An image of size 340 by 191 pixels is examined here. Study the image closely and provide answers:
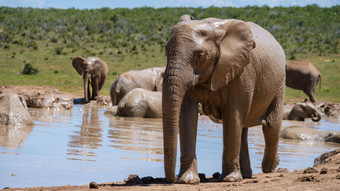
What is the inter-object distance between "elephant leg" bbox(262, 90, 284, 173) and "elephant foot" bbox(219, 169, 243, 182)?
1.22 m

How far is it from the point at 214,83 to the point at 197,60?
0.37m

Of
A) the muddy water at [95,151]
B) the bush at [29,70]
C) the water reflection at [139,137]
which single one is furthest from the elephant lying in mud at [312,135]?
the bush at [29,70]

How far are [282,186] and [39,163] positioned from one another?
367cm

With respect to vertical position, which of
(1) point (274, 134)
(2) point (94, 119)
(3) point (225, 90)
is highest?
(3) point (225, 90)

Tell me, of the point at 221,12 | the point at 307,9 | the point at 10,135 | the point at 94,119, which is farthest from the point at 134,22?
the point at 10,135

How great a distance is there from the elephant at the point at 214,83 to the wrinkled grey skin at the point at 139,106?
10.1 meters

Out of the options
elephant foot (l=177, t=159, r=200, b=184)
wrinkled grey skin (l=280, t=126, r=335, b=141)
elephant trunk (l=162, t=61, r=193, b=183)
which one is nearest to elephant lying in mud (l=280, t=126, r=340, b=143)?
wrinkled grey skin (l=280, t=126, r=335, b=141)

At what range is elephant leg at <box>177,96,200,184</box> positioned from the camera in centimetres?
679

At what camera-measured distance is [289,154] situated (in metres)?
11.3

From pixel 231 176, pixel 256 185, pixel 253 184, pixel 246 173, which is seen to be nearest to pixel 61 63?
pixel 246 173

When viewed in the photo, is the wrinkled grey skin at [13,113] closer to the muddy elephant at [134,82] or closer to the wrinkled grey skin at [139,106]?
the wrinkled grey skin at [139,106]

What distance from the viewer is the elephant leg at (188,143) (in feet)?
22.3

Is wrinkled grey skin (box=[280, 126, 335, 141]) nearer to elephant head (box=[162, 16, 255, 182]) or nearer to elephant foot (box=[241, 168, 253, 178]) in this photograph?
elephant foot (box=[241, 168, 253, 178])

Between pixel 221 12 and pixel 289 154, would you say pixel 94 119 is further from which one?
pixel 221 12
